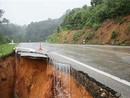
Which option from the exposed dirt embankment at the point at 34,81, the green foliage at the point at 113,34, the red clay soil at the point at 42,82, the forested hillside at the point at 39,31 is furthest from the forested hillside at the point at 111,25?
the forested hillside at the point at 39,31

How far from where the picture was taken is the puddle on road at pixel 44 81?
7.25 meters

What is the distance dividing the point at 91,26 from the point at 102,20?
11.4ft

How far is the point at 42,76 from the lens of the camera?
1319 cm

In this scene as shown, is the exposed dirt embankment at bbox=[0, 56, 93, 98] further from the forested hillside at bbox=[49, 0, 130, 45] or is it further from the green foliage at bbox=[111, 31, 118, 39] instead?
the green foliage at bbox=[111, 31, 118, 39]

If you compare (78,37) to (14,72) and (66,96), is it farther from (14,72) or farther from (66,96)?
(66,96)

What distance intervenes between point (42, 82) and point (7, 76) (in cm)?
383

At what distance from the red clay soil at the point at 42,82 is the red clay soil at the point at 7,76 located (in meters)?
0.39

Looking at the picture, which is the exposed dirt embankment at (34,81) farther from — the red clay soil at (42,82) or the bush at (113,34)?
the bush at (113,34)

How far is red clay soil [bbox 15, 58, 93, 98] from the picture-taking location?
8.59 meters

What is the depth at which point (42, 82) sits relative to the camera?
41.8 ft

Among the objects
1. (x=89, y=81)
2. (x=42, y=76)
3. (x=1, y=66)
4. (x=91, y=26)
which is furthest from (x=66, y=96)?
(x=91, y=26)

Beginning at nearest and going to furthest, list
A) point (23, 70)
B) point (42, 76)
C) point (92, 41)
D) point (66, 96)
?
point (66, 96) < point (42, 76) < point (23, 70) < point (92, 41)

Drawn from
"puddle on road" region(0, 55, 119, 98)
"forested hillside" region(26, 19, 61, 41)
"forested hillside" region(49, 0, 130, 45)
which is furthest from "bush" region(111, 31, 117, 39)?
"forested hillside" region(26, 19, 61, 41)

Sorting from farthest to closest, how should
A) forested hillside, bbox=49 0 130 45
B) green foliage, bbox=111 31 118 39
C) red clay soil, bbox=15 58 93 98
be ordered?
green foliage, bbox=111 31 118 39 → forested hillside, bbox=49 0 130 45 → red clay soil, bbox=15 58 93 98
